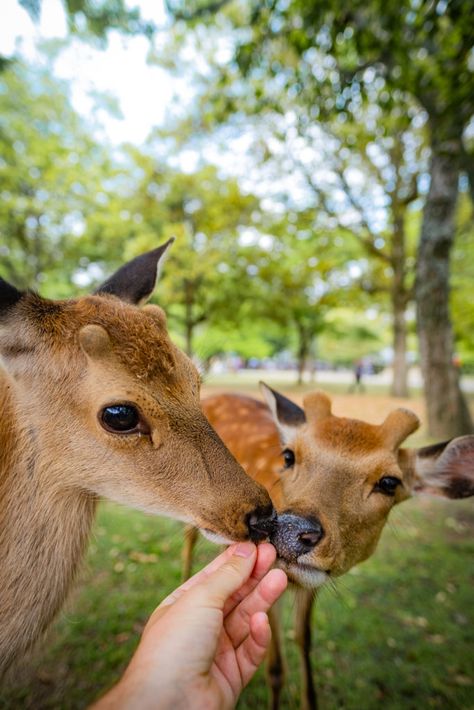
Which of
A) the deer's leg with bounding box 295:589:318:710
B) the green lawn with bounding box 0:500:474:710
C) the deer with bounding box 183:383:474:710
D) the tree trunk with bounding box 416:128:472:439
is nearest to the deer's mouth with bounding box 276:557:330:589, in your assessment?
the deer with bounding box 183:383:474:710

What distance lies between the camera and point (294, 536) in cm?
166

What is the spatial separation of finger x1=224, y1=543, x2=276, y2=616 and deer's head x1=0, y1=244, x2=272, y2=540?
0.12m

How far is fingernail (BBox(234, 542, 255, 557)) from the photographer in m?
1.42

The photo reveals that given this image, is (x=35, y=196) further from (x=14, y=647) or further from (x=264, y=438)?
(x=14, y=647)

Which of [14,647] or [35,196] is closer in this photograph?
[14,647]

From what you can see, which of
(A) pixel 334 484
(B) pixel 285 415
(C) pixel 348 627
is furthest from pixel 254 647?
(C) pixel 348 627

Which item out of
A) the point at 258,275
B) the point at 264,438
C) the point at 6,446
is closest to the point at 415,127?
the point at 258,275

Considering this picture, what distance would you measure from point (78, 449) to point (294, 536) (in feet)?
3.24

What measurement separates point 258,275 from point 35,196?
7369mm

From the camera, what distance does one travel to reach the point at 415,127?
1001cm

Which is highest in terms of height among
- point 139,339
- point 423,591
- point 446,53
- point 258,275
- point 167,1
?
point 258,275

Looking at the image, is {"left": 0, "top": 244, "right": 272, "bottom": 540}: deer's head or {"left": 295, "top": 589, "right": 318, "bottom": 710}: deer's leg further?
{"left": 295, "top": 589, "right": 318, "bottom": 710}: deer's leg

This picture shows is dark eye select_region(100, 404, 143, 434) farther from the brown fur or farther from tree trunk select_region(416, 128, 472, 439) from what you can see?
tree trunk select_region(416, 128, 472, 439)

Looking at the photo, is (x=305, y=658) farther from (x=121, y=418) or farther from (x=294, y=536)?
(x=121, y=418)
